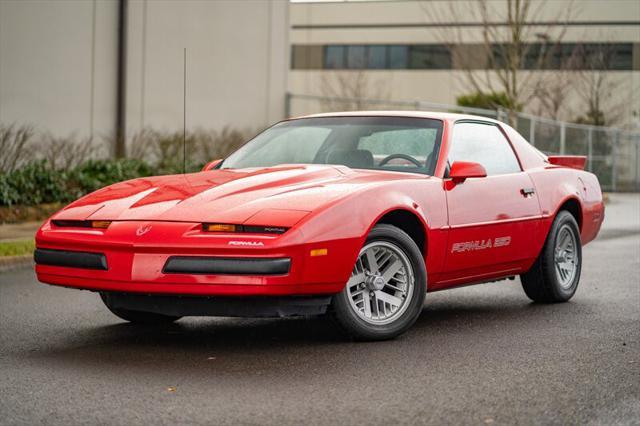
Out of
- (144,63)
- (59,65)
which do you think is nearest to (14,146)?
(59,65)

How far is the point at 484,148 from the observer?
8.12 metres

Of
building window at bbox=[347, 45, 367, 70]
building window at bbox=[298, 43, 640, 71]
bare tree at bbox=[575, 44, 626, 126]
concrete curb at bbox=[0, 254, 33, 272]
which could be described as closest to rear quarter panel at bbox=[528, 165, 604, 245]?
concrete curb at bbox=[0, 254, 33, 272]

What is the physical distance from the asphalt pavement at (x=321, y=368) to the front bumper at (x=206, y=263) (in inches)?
15.7

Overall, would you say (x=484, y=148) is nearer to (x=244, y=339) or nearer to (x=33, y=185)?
(x=244, y=339)

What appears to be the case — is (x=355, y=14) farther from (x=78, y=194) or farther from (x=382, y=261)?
(x=382, y=261)

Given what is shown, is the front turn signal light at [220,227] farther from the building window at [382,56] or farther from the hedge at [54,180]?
the building window at [382,56]

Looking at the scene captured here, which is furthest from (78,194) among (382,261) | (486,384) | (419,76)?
(419,76)

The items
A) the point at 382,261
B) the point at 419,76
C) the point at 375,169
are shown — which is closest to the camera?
the point at 382,261

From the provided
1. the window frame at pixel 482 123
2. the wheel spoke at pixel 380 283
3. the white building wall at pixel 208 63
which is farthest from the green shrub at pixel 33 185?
the wheel spoke at pixel 380 283

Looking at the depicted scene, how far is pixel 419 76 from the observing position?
47156 mm

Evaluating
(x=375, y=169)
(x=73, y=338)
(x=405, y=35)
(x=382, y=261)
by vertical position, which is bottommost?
(x=73, y=338)

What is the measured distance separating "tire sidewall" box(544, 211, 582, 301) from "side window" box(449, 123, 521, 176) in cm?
59

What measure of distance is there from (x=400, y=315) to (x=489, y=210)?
50.9 inches

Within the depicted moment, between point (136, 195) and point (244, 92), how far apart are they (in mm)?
16177
